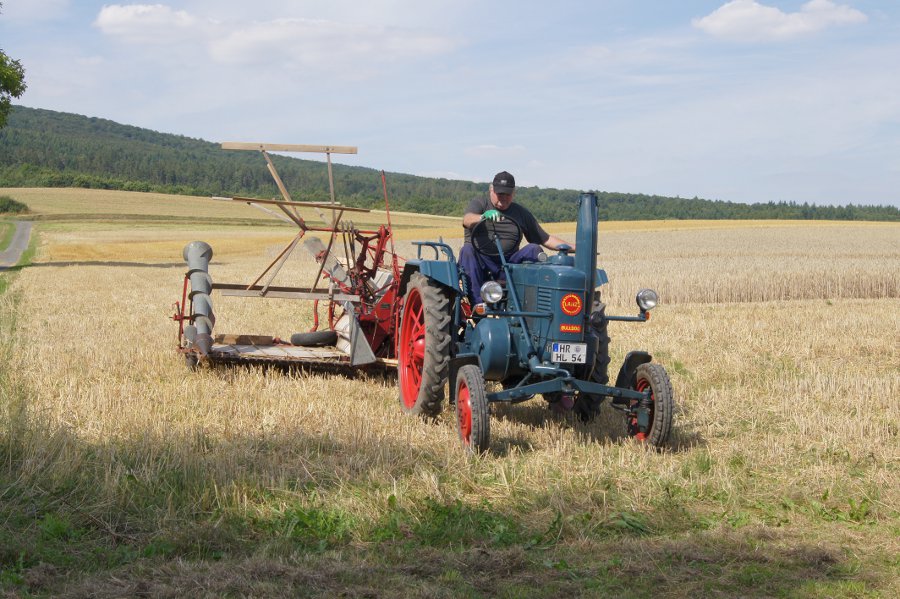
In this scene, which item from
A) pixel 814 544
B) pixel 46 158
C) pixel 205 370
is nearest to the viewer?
pixel 814 544

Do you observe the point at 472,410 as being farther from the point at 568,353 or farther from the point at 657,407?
the point at 657,407

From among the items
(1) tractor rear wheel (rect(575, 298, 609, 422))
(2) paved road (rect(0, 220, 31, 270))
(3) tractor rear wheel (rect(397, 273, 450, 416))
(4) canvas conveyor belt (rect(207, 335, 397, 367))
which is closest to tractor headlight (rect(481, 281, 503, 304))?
(1) tractor rear wheel (rect(575, 298, 609, 422))

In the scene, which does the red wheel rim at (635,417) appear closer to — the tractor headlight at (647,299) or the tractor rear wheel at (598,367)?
the tractor rear wheel at (598,367)

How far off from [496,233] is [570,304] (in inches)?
45.2

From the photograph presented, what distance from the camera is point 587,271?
20.3 ft

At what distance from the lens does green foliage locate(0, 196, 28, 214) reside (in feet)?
230

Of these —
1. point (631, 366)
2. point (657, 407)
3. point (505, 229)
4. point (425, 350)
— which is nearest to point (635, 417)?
point (657, 407)

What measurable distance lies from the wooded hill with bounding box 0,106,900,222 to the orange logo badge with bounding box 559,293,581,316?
35.6 meters

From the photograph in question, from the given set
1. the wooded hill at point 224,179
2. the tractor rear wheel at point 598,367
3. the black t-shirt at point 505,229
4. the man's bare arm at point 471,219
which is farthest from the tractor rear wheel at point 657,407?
the wooded hill at point 224,179

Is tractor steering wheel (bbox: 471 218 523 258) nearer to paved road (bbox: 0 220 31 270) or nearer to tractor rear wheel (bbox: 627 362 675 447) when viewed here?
tractor rear wheel (bbox: 627 362 675 447)

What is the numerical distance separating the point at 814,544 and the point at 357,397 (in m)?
4.25

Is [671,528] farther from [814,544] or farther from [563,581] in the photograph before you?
[563,581]

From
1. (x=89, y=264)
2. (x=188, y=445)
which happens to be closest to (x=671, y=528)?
(x=188, y=445)

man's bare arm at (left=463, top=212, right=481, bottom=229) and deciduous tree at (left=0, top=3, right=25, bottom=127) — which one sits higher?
deciduous tree at (left=0, top=3, right=25, bottom=127)
